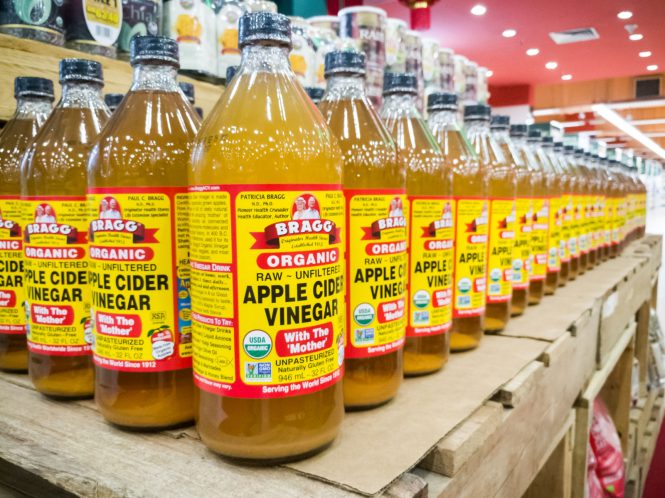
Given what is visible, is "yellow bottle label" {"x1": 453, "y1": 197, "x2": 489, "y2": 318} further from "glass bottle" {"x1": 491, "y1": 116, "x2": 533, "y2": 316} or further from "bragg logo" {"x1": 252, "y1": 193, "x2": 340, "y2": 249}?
"bragg logo" {"x1": 252, "y1": 193, "x2": 340, "y2": 249}

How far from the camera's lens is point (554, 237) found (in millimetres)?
1513

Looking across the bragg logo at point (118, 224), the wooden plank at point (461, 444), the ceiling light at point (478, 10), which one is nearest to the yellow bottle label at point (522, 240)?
the wooden plank at point (461, 444)

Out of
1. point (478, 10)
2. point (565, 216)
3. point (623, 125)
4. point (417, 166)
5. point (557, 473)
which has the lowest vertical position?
point (557, 473)

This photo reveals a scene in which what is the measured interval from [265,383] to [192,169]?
238 mm

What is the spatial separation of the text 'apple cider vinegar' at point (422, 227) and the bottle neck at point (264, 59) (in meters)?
0.27

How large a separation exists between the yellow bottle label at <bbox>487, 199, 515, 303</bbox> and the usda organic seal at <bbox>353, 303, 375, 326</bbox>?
1.46 ft

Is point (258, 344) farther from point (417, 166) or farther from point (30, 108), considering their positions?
point (30, 108)

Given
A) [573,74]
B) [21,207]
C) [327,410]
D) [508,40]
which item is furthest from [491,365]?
[573,74]

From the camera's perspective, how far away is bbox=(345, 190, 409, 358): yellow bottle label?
69 cm

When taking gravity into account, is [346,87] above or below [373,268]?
above

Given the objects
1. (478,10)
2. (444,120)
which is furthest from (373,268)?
(478,10)

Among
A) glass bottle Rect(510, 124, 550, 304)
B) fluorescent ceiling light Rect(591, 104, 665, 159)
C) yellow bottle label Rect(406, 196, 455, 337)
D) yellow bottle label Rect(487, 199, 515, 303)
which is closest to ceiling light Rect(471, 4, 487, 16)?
fluorescent ceiling light Rect(591, 104, 665, 159)

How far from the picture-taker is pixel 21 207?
740mm

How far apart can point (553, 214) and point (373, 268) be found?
0.97 metres
